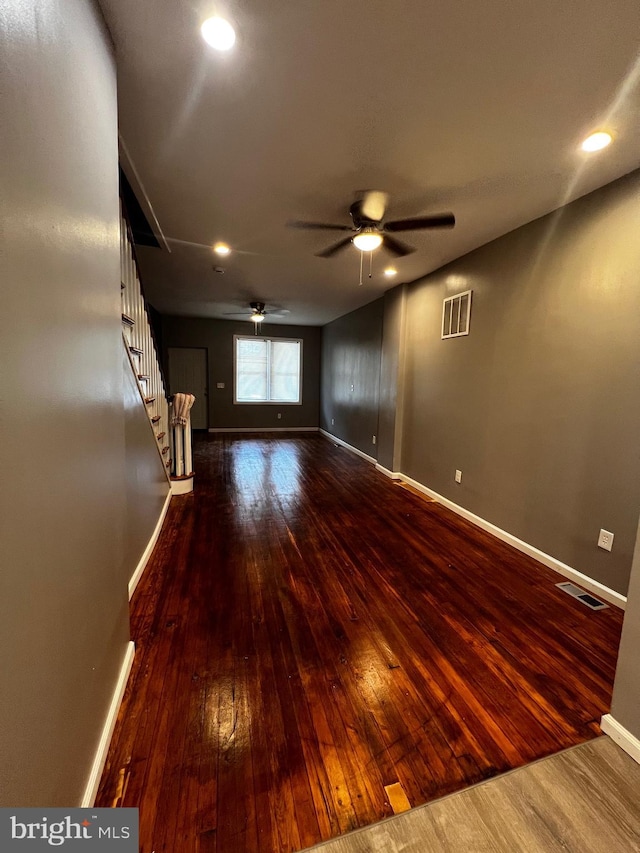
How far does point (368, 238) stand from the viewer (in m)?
2.50

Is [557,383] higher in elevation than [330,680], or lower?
higher

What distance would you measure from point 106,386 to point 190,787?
1.39 m

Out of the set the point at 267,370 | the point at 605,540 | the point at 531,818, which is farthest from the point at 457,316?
the point at 267,370

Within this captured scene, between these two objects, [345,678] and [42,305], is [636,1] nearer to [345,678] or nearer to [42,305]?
[42,305]

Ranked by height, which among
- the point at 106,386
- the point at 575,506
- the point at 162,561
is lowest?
the point at 162,561

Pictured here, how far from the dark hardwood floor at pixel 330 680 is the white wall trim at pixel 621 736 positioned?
0.20ft

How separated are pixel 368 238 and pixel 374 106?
0.88m

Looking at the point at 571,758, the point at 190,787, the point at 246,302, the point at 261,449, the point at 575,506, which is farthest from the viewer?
the point at 261,449

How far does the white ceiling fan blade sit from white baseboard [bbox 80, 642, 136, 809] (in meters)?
2.94

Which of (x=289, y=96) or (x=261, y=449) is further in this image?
(x=261, y=449)

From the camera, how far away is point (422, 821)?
41.6 inches

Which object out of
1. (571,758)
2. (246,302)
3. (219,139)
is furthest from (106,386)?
(246,302)

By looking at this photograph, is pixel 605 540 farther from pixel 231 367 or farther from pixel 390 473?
pixel 231 367

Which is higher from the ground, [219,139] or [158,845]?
[219,139]
